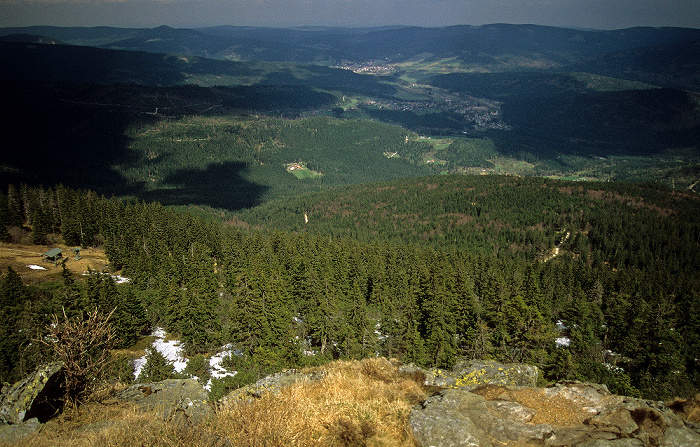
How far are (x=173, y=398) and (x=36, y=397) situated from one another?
488 cm

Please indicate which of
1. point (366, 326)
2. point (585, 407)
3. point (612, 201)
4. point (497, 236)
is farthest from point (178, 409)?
point (612, 201)

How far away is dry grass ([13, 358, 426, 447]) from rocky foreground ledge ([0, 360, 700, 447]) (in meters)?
0.77

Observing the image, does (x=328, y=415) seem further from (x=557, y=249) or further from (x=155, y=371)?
(x=557, y=249)

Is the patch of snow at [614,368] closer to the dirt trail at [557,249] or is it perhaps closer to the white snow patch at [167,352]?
the white snow patch at [167,352]

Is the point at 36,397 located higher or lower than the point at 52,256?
higher

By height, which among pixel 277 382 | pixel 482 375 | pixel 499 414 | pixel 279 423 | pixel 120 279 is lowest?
pixel 120 279

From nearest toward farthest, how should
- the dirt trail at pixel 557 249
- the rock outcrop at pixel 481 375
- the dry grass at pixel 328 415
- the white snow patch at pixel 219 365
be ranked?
1. the dry grass at pixel 328 415
2. the rock outcrop at pixel 481 375
3. the white snow patch at pixel 219 365
4. the dirt trail at pixel 557 249

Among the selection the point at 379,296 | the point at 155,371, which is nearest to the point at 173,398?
the point at 155,371

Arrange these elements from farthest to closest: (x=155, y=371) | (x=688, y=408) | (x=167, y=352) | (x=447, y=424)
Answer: (x=167, y=352) → (x=155, y=371) → (x=688, y=408) → (x=447, y=424)

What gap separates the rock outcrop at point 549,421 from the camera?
46.5ft

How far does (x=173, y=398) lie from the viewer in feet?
55.6

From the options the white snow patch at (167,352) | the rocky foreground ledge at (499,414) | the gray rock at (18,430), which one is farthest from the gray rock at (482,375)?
the white snow patch at (167,352)

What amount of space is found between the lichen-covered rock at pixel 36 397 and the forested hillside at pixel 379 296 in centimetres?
2298

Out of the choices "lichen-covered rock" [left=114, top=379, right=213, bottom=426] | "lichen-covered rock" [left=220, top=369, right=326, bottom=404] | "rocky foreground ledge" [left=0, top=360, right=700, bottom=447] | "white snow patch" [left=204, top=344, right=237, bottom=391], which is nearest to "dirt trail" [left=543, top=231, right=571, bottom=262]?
"white snow patch" [left=204, top=344, right=237, bottom=391]
